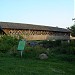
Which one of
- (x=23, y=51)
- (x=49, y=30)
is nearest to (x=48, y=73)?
(x=23, y=51)

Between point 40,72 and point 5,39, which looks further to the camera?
point 5,39

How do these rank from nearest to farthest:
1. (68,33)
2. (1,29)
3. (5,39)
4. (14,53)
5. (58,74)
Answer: (58,74), (14,53), (5,39), (1,29), (68,33)

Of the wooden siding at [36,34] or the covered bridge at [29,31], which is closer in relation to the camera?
the covered bridge at [29,31]

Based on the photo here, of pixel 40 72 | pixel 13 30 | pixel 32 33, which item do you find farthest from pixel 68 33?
pixel 40 72

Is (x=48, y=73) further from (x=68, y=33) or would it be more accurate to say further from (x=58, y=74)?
(x=68, y=33)

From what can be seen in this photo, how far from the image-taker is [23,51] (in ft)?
56.3

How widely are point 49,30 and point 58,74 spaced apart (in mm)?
34754

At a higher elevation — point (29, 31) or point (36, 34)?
point (29, 31)

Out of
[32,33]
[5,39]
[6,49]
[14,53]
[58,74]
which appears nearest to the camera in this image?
[58,74]

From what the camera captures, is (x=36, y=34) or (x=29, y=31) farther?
(x=36, y=34)

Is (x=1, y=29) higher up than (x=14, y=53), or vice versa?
(x=1, y=29)

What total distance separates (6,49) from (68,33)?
30.9m

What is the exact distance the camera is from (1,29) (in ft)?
132

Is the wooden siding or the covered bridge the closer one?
the covered bridge
